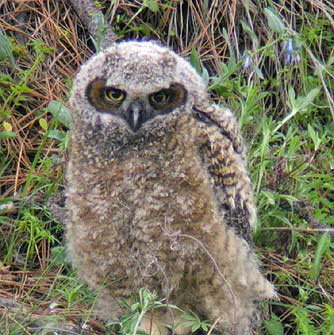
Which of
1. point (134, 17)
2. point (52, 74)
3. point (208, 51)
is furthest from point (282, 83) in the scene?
point (52, 74)

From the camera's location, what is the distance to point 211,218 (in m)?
4.42

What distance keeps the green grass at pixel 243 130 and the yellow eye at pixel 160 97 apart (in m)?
0.85

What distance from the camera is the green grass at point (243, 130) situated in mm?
5004

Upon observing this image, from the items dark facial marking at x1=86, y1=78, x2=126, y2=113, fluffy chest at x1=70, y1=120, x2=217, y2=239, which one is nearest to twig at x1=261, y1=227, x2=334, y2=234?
fluffy chest at x1=70, y1=120, x2=217, y2=239

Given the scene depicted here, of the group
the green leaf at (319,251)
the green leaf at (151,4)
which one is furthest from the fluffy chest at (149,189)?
the green leaf at (151,4)

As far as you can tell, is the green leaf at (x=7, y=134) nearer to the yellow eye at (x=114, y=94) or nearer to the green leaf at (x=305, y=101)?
the yellow eye at (x=114, y=94)

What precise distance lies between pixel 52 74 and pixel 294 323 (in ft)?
6.38

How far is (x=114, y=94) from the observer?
172 inches

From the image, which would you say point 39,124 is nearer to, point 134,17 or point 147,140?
point 134,17

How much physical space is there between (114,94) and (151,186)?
0.40 metres

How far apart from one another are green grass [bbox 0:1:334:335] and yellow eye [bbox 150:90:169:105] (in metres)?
0.85

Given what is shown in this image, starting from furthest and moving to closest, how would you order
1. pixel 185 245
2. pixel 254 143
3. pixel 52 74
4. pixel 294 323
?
pixel 52 74 → pixel 254 143 → pixel 294 323 → pixel 185 245

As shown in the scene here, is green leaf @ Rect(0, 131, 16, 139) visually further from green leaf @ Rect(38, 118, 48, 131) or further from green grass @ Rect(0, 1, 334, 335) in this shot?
Answer: green leaf @ Rect(38, 118, 48, 131)

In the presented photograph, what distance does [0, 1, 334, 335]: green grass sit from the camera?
16.4ft
